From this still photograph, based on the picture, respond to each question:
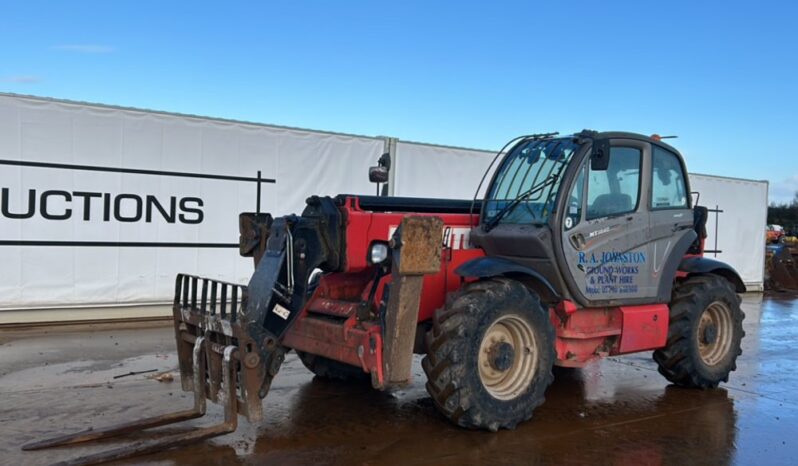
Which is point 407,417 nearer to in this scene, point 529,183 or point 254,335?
point 254,335

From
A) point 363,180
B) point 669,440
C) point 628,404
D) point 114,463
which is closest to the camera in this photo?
point 114,463

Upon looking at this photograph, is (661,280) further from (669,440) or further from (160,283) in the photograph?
(160,283)

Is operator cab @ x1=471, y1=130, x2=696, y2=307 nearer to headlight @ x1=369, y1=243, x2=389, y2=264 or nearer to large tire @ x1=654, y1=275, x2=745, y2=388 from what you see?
large tire @ x1=654, y1=275, x2=745, y2=388

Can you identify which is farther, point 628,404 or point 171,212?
point 171,212

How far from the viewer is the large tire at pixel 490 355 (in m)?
5.23

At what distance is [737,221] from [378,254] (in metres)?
14.8

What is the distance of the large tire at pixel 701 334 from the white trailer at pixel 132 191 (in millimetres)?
6259

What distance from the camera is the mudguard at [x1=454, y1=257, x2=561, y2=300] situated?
558 centimetres

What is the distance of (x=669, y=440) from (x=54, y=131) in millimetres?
8591

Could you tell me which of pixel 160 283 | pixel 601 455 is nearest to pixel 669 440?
pixel 601 455

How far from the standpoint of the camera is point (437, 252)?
5117 mm

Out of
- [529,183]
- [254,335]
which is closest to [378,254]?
[254,335]

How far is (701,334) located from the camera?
285 inches

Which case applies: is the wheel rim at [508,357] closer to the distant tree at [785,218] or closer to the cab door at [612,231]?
the cab door at [612,231]
